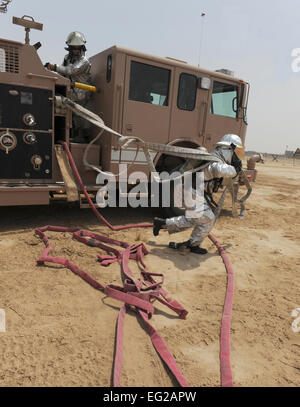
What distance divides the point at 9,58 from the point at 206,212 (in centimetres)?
339

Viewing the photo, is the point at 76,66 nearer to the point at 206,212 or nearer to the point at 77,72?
the point at 77,72

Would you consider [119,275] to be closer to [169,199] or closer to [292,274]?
[292,274]

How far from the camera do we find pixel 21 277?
3.11 metres

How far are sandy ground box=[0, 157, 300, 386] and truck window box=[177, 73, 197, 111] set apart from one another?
8.50 ft

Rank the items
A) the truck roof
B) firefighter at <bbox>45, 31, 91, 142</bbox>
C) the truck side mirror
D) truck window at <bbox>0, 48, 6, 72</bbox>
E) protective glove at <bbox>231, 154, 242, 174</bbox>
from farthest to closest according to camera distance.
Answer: the truck side mirror, firefighter at <bbox>45, 31, 91, 142</bbox>, the truck roof, protective glove at <bbox>231, 154, 242, 174</bbox>, truck window at <bbox>0, 48, 6, 72</bbox>

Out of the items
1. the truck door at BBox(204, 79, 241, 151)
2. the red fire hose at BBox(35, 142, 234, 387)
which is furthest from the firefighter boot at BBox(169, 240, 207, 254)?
the truck door at BBox(204, 79, 241, 151)

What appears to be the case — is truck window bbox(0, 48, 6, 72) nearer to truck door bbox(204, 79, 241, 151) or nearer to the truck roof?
the truck roof

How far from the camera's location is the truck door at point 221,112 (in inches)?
235

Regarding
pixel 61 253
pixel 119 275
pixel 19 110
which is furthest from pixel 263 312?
pixel 19 110

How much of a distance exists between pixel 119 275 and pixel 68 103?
105 inches

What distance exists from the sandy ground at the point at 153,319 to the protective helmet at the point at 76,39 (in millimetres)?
3135

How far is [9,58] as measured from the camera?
413 cm

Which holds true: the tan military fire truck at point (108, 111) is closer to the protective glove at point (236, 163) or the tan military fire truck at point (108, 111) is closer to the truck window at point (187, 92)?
the truck window at point (187, 92)

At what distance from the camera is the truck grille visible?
409 centimetres
